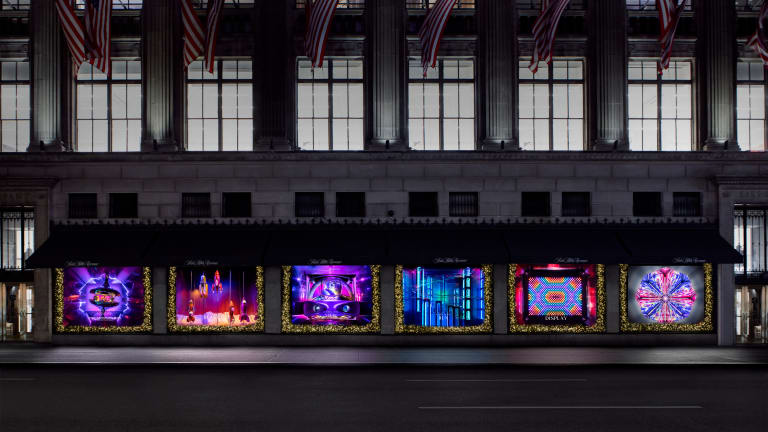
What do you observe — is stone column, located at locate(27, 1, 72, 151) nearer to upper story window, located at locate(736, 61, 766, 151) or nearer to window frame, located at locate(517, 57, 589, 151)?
window frame, located at locate(517, 57, 589, 151)

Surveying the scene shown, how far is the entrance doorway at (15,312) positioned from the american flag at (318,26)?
13.6 metres

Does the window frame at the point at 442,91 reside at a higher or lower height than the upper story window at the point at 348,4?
lower

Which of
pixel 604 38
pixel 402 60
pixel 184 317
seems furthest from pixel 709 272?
pixel 184 317

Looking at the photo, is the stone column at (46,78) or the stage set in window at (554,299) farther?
the stone column at (46,78)

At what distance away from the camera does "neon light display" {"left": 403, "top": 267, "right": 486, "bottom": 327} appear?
2450 cm

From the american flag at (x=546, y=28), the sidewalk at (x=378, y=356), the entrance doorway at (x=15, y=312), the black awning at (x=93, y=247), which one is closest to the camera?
the sidewalk at (x=378, y=356)

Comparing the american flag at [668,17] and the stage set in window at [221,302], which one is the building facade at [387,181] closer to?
the stage set in window at [221,302]

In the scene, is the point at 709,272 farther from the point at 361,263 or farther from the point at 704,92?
the point at 361,263

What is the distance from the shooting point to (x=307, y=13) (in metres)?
23.5

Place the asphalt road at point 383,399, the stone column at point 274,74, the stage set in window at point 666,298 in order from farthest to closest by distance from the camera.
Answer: the stone column at point 274,74, the stage set in window at point 666,298, the asphalt road at point 383,399

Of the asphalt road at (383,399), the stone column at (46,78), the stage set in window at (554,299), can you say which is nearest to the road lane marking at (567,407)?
the asphalt road at (383,399)

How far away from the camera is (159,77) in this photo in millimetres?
25375

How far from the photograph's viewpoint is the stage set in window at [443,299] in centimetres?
2447

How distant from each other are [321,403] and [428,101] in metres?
14.9
